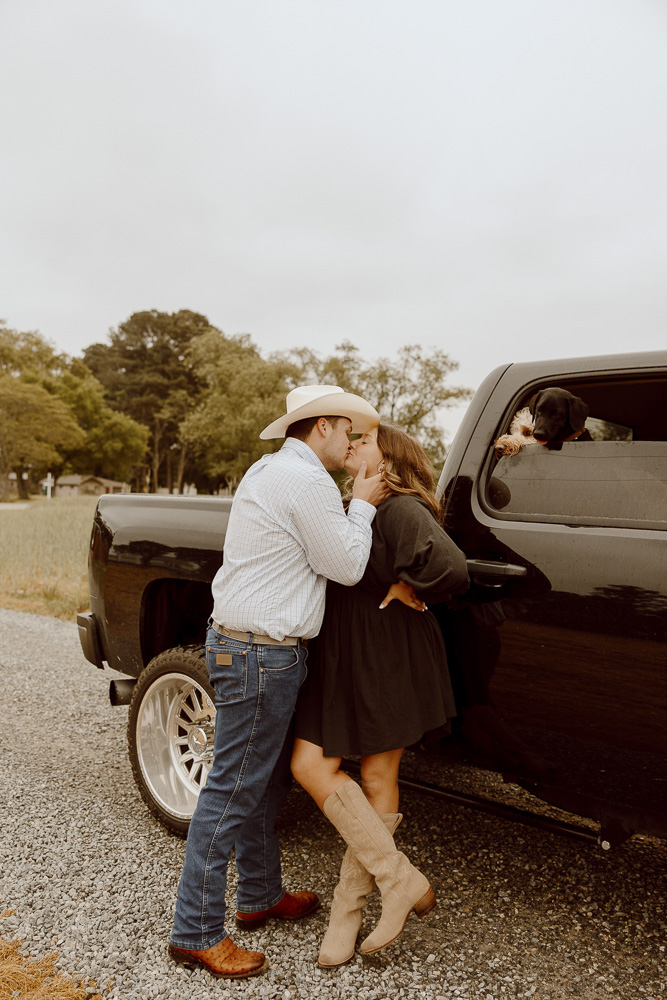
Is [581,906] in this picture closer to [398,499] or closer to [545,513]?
[545,513]

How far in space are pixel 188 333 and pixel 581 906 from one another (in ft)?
240

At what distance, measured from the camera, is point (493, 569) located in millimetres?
2488

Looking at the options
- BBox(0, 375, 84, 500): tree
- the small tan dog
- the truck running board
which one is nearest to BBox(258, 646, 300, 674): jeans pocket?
the truck running board

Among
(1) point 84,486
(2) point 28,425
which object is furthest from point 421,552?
(1) point 84,486

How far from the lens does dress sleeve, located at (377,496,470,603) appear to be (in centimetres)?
227

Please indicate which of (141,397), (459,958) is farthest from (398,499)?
(141,397)

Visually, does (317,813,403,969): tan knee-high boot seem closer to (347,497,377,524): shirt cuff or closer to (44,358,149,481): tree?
(347,497,377,524): shirt cuff

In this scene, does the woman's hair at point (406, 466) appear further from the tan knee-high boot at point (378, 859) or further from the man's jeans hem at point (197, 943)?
the man's jeans hem at point (197, 943)

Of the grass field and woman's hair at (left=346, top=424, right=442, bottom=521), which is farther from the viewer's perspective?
the grass field

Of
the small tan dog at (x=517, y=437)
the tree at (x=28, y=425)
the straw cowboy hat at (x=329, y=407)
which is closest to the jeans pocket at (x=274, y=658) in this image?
the straw cowboy hat at (x=329, y=407)

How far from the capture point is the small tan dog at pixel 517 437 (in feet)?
8.68

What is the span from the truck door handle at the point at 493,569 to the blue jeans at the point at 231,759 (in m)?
0.64

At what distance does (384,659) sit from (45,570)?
33.5ft

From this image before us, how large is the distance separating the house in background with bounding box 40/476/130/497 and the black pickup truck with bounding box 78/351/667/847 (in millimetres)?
59056
